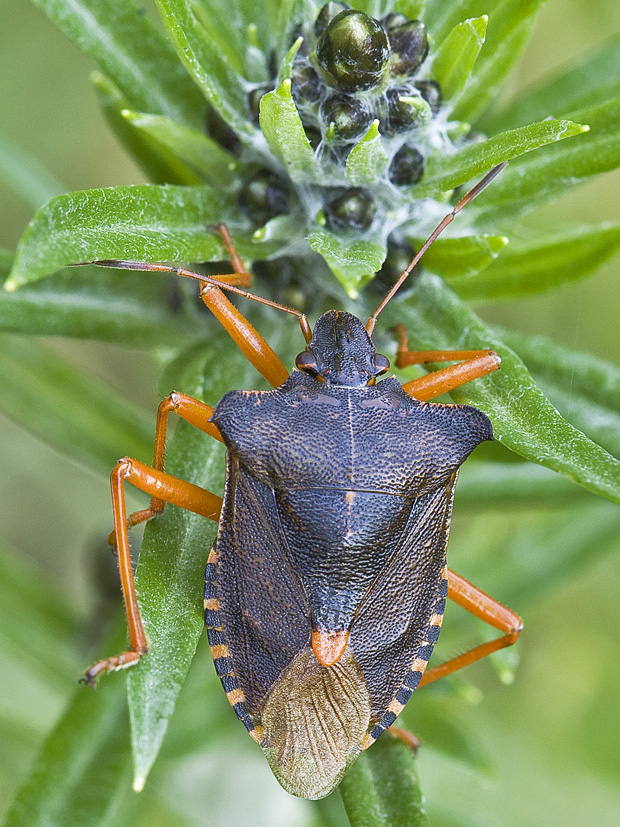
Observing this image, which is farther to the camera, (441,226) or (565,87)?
(565,87)

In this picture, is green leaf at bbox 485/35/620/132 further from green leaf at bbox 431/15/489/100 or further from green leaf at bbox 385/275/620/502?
green leaf at bbox 385/275/620/502

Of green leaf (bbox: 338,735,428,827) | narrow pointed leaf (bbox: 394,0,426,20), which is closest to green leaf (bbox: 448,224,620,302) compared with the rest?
narrow pointed leaf (bbox: 394,0,426,20)

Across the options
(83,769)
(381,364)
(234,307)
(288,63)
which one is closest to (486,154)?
(288,63)

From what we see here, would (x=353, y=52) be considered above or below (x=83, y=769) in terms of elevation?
above

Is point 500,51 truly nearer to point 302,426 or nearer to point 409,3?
point 409,3

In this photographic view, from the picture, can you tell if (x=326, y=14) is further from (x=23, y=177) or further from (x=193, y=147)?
(x=23, y=177)

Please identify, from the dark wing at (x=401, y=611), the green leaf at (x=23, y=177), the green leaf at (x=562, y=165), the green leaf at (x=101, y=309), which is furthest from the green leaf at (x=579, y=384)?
the green leaf at (x=23, y=177)
